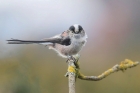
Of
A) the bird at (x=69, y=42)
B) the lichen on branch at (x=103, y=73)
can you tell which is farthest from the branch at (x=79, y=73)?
the bird at (x=69, y=42)

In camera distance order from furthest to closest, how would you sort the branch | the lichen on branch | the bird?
the bird
the lichen on branch
the branch

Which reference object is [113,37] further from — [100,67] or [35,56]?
[35,56]

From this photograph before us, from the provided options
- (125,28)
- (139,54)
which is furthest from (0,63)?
(125,28)

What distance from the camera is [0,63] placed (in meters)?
3.82

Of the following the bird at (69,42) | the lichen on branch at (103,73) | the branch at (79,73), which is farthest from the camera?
the bird at (69,42)

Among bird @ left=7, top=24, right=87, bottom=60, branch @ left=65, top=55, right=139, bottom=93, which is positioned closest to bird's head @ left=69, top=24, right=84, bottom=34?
bird @ left=7, top=24, right=87, bottom=60

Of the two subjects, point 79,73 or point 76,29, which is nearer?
point 79,73

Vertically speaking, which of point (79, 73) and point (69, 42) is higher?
point (69, 42)

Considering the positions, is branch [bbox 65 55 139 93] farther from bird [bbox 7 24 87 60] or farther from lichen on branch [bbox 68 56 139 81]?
bird [bbox 7 24 87 60]

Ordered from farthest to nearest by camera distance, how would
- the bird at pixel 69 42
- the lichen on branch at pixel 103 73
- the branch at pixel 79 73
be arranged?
the bird at pixel 69 42 → the lichen on branch at pixel 103 73 → the branch at pixel 79 73

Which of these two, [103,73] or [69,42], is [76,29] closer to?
[69,42]

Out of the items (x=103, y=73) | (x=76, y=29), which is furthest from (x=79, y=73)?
(x=76, y=29)

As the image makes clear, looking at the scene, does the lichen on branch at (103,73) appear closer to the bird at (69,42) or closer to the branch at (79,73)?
the branch at (79,73)

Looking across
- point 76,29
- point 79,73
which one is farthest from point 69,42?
point 79,73
